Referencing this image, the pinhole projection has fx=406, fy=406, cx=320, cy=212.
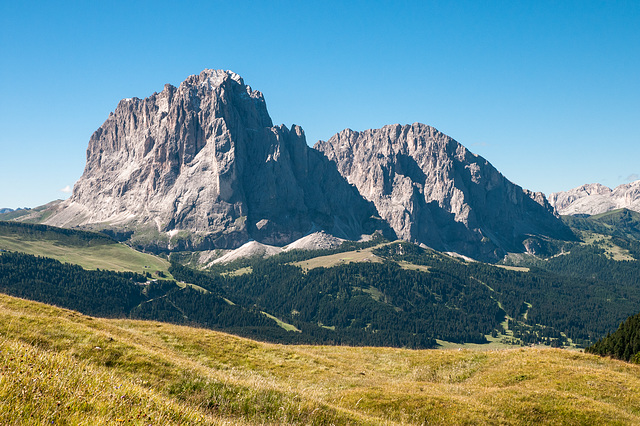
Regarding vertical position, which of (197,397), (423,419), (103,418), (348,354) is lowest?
(348,354)

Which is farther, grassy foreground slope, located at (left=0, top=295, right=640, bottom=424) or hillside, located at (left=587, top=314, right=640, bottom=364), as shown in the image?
hillside, located at (left=587, top=314, right=640, bottom=364)

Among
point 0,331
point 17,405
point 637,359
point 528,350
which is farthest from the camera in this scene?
point 528,350

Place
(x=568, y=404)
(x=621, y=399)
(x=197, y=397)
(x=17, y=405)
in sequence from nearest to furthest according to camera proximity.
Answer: (x=17, y=405) < (x=197, y=397) < (x=568, y=404) < (x=621, y=399)

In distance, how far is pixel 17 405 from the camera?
27.1 ft

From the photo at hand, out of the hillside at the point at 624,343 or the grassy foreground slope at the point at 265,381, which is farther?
the hillside at the point at 624,343

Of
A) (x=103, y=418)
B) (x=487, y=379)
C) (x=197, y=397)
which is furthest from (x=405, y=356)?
(x=103, y=418)

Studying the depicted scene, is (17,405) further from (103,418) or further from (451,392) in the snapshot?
(451,392)

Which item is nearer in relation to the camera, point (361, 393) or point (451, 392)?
point (361, 393)

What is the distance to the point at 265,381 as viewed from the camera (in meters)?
26.5

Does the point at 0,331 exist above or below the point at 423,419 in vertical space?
above

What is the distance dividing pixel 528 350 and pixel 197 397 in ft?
133

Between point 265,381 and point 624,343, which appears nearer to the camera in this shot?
point 265,381

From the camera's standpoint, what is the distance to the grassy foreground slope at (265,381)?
10.1 meters

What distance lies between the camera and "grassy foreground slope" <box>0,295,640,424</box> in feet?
33.3
